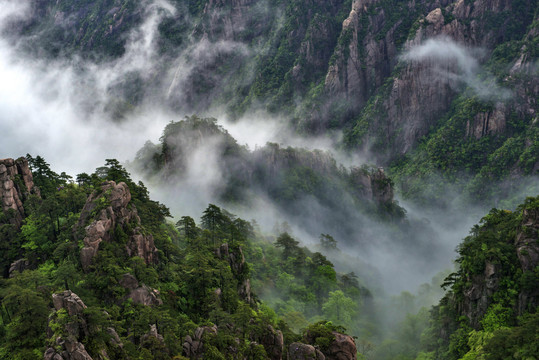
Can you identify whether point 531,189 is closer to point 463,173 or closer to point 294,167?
point 463,173

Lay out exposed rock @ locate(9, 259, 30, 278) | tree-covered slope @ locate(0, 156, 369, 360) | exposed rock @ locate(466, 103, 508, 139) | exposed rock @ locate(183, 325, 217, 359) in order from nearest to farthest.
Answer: tree-covered slope @ locate(0, 156, 369, 360) < exposed rock @ locate(183, 325, 217, 359) < exposed rock @ locate(9, 259, 30, 278) < exposed rock @ locate(466, 103, 508, 139)

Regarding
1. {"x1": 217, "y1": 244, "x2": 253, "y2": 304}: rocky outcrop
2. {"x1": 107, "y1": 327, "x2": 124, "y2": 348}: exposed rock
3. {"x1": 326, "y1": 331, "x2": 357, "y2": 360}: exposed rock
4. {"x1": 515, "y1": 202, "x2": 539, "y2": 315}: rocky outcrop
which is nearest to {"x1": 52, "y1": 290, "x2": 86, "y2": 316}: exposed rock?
{"x1": 107, "y1": 327, "x2": 124, "y2": 348}: exposed rock

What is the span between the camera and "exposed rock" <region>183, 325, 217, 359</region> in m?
38.1

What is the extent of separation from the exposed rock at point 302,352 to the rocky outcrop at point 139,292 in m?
13.1

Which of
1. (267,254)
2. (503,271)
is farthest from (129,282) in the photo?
(267,254)

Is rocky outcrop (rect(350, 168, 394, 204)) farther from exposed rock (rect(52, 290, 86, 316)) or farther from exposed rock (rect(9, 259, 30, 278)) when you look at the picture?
exposed rock (rect(52, 290, 86, 316))

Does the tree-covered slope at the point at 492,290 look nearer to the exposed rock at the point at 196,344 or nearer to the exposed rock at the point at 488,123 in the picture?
the exposed rock at the point at 196,344

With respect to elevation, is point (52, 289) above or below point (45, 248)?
below

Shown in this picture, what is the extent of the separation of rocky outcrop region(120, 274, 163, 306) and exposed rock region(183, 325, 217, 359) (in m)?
5.98

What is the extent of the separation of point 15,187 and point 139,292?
24.7 meters

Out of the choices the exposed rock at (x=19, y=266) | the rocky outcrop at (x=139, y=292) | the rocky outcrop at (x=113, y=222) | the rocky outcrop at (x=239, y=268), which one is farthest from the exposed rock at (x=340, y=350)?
the exposed rock at (x=19, y=266)

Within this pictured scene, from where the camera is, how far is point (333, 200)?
151 m

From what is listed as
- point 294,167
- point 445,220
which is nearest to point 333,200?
point 294,167

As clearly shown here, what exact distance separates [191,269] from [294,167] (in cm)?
9922
